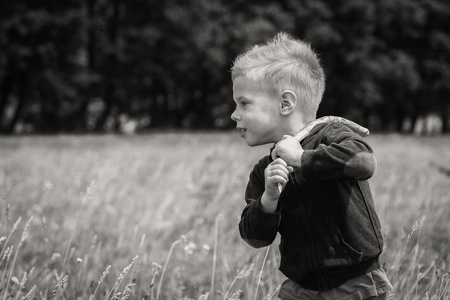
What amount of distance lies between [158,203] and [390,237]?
7.56ft

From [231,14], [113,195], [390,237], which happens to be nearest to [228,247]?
[390,237]

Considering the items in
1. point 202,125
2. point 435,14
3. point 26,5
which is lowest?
point 202,125

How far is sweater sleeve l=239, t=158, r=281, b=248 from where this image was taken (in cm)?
224

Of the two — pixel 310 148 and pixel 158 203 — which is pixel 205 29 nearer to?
pixel 158 203

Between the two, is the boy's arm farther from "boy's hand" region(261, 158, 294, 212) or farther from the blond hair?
the blond hair

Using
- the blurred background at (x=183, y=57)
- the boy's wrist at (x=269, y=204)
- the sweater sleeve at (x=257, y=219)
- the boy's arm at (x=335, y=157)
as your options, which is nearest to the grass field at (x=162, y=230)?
the sweater sleeve at (x=257, y=219)

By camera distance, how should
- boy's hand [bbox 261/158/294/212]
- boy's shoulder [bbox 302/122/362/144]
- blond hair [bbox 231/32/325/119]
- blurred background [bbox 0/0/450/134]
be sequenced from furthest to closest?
1. blurred background [bbox 0/0/450/134]
2. blond hair [bbox 231/32/325/119]
3. boy's shoulder [bbox 302/122/362/144]
4. boy's hand [bbox 261/158/294/212]

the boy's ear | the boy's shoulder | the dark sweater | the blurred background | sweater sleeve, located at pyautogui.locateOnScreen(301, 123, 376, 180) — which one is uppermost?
the blurred background

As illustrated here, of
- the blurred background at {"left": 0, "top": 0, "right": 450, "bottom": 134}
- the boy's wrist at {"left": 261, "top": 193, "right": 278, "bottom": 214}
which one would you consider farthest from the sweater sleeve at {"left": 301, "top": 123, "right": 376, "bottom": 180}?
the blurred background at {"left": 0, "top": 0, "right": 450, "bottom": 134}

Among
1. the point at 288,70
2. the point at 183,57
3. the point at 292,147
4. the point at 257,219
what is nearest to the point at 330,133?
the point at 292,147

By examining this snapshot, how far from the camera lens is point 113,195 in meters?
6.33

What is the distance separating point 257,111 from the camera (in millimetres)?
2318

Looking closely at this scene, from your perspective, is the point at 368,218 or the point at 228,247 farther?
the point at 228,247

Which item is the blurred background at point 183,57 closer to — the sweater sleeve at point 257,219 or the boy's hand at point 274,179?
the sweater sleeve at point 257,219
